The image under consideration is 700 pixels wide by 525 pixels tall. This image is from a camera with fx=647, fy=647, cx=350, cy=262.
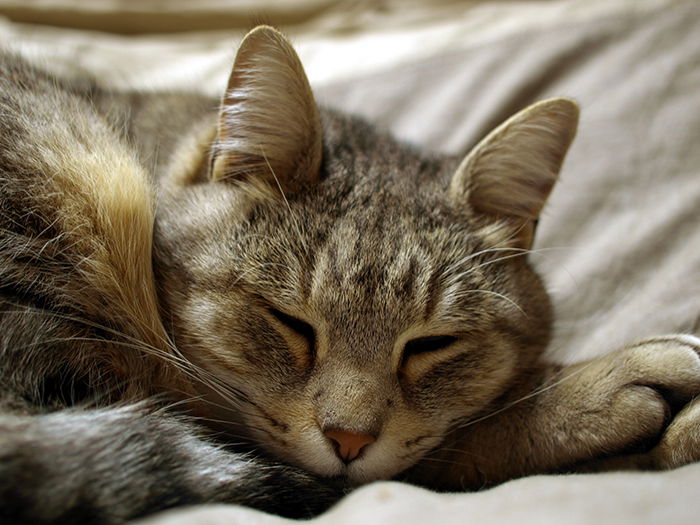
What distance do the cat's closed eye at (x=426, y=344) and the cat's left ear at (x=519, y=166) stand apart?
27 centimetres

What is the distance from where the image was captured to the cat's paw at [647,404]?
1.00m

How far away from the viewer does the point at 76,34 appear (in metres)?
2.41

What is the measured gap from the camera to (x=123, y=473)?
79cm

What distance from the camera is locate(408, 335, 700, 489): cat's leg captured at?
1.03 m

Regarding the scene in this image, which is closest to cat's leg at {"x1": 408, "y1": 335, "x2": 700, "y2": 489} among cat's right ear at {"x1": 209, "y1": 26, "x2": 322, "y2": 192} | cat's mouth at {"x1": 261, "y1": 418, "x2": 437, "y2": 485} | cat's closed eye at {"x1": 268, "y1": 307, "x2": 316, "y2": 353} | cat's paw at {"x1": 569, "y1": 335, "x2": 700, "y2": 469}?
cat's paw at {"x1": 569, "y1": 335, "x2": 700, "y2": 469}

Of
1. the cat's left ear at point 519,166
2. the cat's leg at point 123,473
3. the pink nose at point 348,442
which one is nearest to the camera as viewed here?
the cat's leg at point 123,473

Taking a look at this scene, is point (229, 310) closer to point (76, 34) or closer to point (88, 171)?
point (88, 171)

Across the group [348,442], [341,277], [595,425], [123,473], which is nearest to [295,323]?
[341,277]

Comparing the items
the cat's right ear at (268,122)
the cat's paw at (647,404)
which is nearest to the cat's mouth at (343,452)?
the cat's paw at (647,404)

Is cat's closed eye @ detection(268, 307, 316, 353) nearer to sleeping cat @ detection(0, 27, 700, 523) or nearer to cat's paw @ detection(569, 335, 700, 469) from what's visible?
sleeping cat @ detection(0, 27, 700, 523)

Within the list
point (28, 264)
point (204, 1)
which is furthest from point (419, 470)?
point (204, 1)

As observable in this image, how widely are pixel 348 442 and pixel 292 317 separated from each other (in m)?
0.23

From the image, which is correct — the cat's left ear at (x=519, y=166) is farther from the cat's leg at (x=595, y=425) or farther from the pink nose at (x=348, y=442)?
the pink nose at (x=348, y=442)

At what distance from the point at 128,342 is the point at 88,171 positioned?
1.01ft
